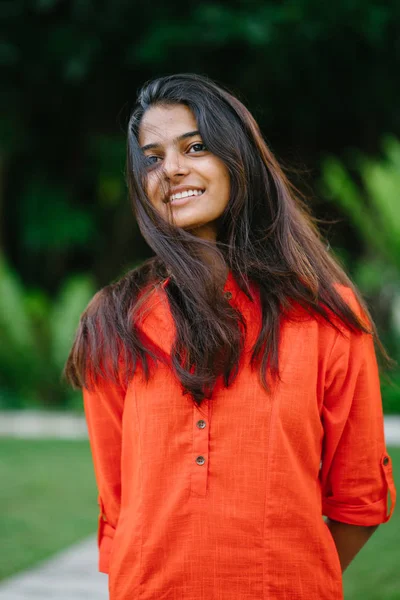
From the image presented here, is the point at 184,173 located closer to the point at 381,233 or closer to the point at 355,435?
the point at 355,435

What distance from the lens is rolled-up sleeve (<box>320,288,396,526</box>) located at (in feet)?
6.33

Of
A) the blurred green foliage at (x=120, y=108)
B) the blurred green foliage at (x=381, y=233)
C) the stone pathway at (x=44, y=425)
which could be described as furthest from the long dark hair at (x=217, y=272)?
the blurred green foliage at (x=381, y=233)

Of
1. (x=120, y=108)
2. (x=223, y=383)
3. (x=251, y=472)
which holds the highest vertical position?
(x=120, y=108)

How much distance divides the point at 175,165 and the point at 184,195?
3.2 inches

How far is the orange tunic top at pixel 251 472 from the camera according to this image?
5.90 feet

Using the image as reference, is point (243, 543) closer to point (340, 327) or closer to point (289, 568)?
point (289, 568)

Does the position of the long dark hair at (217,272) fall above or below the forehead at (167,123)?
below

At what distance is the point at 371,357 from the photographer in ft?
6.54

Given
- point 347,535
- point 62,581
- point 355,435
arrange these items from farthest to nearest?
point 62,581
point 347,535
point 355,435

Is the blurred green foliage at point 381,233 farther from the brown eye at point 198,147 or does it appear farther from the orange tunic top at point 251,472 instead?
the brown eye at point 198,147

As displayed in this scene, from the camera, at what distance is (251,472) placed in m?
1.82

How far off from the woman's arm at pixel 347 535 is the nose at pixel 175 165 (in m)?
1.04

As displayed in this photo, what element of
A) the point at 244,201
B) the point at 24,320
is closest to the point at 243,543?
the point at 244,201

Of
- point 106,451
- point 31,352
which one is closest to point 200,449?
point 106,451
